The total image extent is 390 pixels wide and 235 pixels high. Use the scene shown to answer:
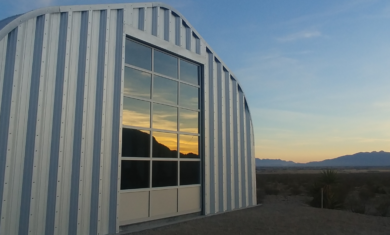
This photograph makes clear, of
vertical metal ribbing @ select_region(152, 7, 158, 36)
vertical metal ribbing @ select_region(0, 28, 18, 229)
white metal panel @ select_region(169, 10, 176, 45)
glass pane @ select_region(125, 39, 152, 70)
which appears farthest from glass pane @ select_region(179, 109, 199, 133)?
vertical metal ribbing @ select_region(0, 28, 18, 229)

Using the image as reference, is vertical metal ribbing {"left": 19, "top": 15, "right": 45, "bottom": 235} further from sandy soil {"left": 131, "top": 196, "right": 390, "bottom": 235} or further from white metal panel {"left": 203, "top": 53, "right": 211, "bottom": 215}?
white metal panel {"left": 203, "top": 53, "right": 211, "bottom": 215}

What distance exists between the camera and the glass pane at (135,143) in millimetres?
8320

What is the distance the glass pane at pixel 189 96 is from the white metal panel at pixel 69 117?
3.66 metres

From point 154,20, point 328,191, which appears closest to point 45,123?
point 154,20

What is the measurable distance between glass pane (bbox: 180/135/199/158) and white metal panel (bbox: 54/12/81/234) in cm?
370

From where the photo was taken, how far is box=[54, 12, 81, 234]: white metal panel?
22.5 feet

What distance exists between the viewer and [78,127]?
7254 mm

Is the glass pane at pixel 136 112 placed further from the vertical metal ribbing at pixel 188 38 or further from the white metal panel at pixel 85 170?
the vertical metal ribbing at pixel 188 38

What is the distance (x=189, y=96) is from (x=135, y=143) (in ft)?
9.09

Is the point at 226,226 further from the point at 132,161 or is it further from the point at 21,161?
the point at 21,161

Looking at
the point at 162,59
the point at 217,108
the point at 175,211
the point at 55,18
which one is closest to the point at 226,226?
the point at 175,211

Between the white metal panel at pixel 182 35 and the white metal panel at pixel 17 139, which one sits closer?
the white metal panel at pixel 17 139

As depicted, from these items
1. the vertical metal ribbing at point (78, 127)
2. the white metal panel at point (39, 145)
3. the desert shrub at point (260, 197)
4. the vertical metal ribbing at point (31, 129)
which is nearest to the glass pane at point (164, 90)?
the vertical metal ribbing at point (78, 127)

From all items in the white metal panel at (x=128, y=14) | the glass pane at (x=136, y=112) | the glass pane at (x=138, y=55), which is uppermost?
the white metal panel at (x=128, y=14)
